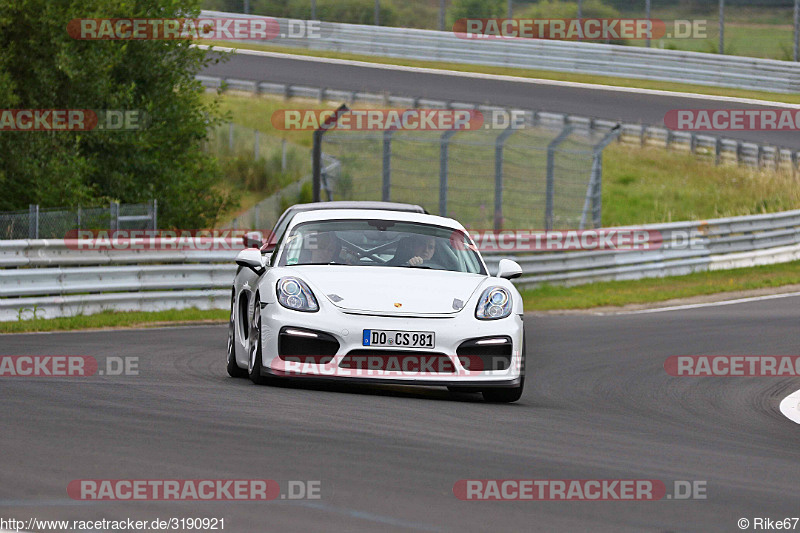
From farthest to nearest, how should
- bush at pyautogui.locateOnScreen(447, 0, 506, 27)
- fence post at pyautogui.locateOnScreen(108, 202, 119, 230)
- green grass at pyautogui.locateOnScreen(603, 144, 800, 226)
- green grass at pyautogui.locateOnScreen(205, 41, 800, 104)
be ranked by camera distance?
1. bush at pyautogui.locateOnScreen(447, 0, 506, 27)
2. green grass at pyautogui.locateOnScreen(205, 41, 800, 104)
3. green grass at pyautogui.locateOnScreen(603, 144, 800, 226)
4. fence post at pyautogui.locateOnScreen(108, 202, 119, 230)

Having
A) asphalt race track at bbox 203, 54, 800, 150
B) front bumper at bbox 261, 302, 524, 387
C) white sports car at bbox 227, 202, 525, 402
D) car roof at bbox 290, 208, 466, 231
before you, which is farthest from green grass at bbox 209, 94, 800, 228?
front bumper at bbox 261, 302, 524, 387

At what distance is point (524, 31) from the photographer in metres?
41.8

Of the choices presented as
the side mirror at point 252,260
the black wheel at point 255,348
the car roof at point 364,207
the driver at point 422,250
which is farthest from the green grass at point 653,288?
the black wheel at point 255,348

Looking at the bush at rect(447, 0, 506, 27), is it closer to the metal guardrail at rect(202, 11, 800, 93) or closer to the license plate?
the metal guardrail at rect(202, 11, 800, 93)

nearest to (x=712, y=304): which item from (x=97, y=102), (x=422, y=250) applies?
(x=97, y=102)

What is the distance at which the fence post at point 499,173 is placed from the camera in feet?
75.2

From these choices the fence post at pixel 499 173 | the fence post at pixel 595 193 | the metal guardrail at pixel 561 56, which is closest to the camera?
the fence post at pixel 499 173

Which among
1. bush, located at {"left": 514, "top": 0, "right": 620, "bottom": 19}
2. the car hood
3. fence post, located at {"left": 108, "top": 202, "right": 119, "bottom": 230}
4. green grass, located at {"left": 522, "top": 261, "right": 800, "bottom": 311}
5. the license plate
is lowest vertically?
green grass, located at {"left": 522, "top": 261, "right": 800, "bottom": 311}

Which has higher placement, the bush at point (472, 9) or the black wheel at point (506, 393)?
the bush at point (472, 9)

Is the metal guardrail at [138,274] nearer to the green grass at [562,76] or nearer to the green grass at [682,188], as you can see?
the green grass at [682,188]

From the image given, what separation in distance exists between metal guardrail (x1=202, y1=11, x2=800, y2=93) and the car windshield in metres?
28.9

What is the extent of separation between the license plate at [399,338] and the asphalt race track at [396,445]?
1.22ft

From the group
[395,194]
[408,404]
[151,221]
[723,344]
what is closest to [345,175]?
[395,194]

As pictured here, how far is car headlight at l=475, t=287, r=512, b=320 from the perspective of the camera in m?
9.10
